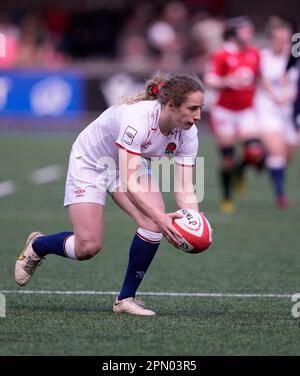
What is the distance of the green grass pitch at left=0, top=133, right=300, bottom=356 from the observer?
5715 millimetres

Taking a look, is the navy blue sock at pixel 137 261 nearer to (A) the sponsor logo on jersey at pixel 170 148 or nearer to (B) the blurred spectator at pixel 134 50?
(A) the sponsor logo on jersey at pixel 170 148

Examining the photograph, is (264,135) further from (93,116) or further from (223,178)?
(93,116)

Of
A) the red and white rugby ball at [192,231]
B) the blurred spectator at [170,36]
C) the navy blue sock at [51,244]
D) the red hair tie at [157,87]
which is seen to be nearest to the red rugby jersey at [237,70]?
the navy blue sock at [51,244]

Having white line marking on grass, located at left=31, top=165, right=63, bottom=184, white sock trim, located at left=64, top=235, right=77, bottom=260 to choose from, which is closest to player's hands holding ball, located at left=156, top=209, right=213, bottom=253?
white sock trim, located at left=64, top=235, right=77, bottom=260

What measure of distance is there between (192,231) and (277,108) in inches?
298

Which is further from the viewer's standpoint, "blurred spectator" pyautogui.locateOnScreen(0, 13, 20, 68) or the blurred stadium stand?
"blurred spectator" pyautogui.locateOnScreen(0, 13, 20, 68)

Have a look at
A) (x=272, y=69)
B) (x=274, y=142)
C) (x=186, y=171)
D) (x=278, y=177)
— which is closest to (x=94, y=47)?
(x=272, y=69)

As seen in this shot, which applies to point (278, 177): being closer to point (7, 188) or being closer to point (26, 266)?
point (7, 188)

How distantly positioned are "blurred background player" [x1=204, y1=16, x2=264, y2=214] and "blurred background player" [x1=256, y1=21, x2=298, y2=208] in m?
0.19

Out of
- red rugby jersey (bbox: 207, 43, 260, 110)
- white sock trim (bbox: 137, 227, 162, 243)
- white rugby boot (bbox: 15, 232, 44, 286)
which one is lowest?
white rugby boot (bbox: 15, 232, 44, 286)

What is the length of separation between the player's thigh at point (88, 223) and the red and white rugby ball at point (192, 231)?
636 mm

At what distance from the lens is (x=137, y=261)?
6742 mm

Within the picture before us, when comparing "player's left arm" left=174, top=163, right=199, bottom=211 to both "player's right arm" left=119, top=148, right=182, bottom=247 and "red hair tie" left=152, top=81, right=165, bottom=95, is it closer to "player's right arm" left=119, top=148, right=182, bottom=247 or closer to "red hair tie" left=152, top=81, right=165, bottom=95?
"player's right arm" left=119, top=148, right=182, bottom=247

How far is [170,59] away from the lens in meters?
23.3
